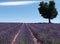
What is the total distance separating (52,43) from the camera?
1258 cm

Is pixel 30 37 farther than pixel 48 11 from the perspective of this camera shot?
No

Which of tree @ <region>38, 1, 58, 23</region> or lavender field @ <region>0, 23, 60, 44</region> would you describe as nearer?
lavender field @ <region>0, 23, 60, 44</region>

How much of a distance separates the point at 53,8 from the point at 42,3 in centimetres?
377

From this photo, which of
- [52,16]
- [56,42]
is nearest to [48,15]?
[52,16]

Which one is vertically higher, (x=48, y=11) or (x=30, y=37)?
(x=30, y=37)

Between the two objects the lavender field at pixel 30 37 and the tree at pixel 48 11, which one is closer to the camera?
the lavender field at pixel 30 37

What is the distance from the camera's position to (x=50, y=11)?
241 feet

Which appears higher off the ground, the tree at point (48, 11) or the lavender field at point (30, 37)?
the lavender field at point (30, 37)

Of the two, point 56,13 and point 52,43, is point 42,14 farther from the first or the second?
point 52,43

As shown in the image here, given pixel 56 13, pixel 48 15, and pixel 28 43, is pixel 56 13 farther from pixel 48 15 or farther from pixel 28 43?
pixel 28 43

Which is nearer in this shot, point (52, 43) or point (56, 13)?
point (52, 43)

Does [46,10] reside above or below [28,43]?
below

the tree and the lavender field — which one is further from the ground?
the lavender field

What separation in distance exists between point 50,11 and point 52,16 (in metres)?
1.57
